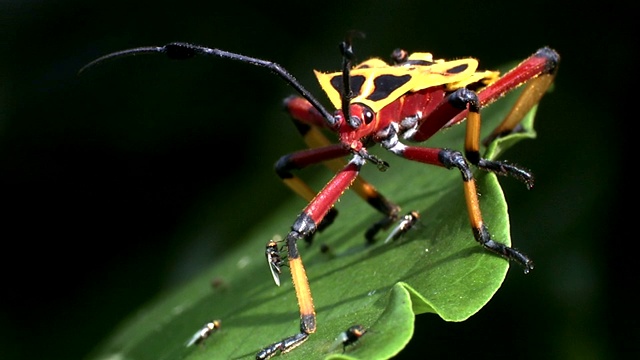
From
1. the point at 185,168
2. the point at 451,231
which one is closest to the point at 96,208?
the point at 185,168

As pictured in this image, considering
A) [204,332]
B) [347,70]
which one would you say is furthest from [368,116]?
[204,332]

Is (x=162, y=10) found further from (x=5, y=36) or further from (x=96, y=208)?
(x=96, y=208)

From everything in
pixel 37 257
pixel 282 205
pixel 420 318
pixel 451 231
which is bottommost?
pixel 420 318

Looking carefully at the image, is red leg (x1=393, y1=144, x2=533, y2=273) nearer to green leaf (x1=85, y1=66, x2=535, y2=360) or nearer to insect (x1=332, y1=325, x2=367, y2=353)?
green leaf (x1=85, y1=66, x2=535, y2=360)

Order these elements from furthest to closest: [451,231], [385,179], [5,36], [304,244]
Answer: [5,36] → [385,179] → [304,244] → [451,231]

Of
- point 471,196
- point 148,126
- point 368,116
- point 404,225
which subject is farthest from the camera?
point 148,126

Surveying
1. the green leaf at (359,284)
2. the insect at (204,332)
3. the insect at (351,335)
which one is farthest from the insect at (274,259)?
the insect at (351,335)

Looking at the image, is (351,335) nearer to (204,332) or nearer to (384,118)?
(204,332)

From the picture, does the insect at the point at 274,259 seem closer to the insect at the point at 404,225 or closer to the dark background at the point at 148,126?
the insect at the point at 404,225
